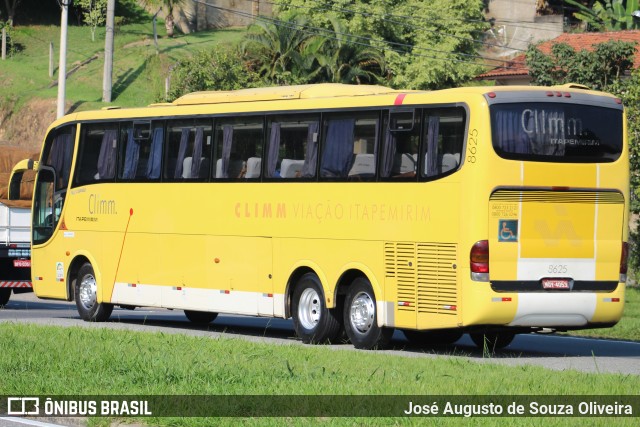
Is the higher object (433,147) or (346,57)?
(346,57)

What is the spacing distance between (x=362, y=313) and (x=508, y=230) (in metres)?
2.69

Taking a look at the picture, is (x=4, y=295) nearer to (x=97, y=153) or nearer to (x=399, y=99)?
(x=97, y=153)

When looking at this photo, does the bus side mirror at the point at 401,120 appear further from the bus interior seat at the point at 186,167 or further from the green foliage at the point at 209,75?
the green foliage at the point at 209,75

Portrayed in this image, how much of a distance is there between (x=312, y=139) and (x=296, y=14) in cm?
4535

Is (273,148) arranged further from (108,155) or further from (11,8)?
(11,8)

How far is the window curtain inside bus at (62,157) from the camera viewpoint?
25094mm

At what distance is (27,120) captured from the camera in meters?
62.6

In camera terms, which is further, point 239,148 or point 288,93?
point 239,148

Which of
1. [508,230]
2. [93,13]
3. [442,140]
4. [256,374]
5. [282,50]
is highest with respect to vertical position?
[93,13]

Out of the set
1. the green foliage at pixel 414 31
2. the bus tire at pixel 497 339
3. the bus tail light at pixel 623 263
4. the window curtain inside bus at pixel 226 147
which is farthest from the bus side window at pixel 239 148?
the green foliage at pixel 414 31

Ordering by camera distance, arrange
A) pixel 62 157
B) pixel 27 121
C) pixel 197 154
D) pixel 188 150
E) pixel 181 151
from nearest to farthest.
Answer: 1. pixel 197 154
2. pixel 188 150
3. pixel 181 151
4. pixel 62 157
5. pixel 27 121

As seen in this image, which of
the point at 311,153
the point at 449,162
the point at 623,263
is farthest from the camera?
the point at 311,153

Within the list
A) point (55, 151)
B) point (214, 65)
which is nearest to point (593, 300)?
point (55, 151)

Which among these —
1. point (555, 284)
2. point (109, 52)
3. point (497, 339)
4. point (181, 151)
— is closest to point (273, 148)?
point (181, 151)
